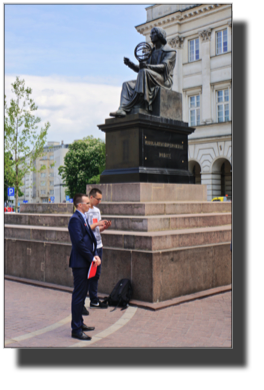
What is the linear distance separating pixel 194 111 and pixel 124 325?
1340 inches

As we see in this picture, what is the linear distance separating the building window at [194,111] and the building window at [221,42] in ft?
14.0

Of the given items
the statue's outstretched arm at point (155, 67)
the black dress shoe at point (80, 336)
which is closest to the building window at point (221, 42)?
the statue's outstretched arm at point (155, 67)

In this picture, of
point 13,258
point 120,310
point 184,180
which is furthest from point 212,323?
point 13,258

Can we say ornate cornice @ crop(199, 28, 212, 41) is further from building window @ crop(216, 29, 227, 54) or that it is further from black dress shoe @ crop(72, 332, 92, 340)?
black dress shoe @ crop(72, 332, 92, 340)

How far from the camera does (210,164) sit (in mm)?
36125

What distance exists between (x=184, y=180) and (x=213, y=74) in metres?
28.4

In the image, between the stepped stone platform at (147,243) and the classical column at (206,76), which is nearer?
the stepped stone platform at (147,243)

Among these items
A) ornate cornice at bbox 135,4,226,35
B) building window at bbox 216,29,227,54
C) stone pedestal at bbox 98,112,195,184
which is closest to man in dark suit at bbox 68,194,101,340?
stone pedestal at bbox 98,112,195,184

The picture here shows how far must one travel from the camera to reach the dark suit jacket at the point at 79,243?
216 inches

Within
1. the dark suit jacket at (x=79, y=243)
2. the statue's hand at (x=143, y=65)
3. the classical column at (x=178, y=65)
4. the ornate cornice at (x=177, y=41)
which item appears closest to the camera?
the dark suit jacket at (x=79, y=243)

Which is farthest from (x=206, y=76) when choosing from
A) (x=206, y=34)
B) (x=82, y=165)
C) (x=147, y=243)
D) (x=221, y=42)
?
(x=147, y=243)

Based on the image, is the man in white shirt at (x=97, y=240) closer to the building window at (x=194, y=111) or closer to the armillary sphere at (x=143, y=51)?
the armillary sphere at (x=143, y=51)

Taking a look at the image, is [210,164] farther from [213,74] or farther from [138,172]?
[138,172]

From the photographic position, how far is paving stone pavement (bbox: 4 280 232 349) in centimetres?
539
